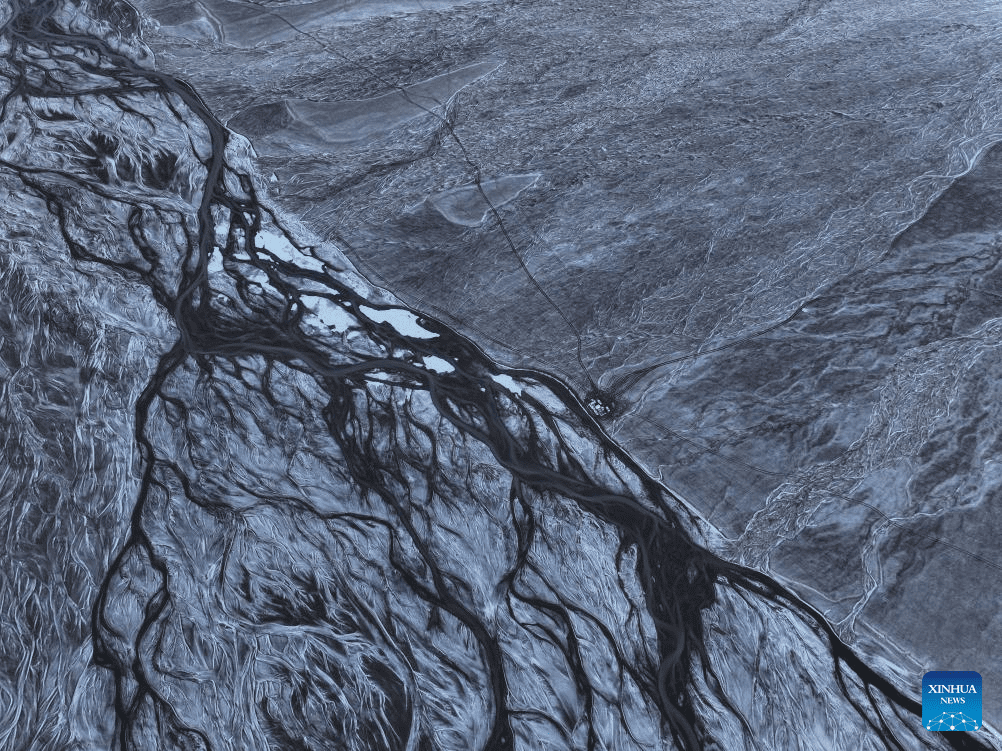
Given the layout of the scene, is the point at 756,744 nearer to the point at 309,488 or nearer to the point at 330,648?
the point at 330,648

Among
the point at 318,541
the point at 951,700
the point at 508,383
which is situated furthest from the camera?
the point at 508,383

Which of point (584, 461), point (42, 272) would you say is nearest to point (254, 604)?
point (584, 461)

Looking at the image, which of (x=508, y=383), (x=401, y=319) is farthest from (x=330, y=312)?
(x=508, y=383)

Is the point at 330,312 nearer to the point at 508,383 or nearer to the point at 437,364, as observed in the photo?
the point at 437,364

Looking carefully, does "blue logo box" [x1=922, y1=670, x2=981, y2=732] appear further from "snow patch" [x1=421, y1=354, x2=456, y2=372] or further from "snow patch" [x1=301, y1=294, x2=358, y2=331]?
"snow patch" [x1=301, y1=294, x2=358, y2=331]

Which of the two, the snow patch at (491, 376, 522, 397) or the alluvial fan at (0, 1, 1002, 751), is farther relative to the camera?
the snow patch at (491, 376, 522, 397)

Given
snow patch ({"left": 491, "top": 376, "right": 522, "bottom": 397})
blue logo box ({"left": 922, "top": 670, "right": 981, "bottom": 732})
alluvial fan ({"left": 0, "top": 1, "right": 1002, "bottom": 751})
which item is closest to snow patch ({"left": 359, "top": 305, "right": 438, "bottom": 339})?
alluvial fan ({"left": 0, "top": 1, "right": 1002, "bottom": 751})

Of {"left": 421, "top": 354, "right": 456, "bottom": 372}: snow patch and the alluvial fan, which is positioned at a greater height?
{"left": 421, "top": 354, "right": 456, "bottom": 372}: snow patch
